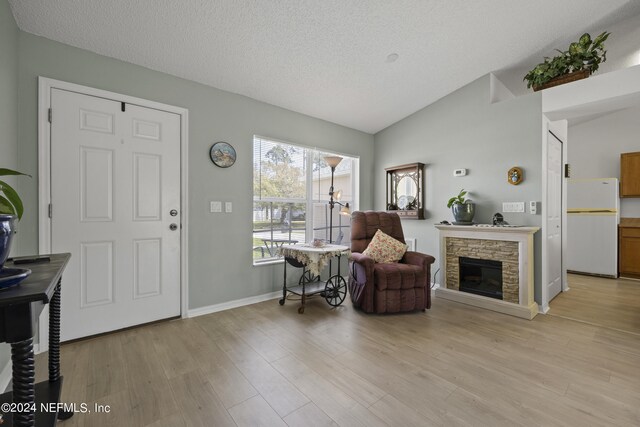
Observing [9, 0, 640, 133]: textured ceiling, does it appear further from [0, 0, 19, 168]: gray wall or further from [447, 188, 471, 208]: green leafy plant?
[447, 188, 471, 208]: green leafy plant

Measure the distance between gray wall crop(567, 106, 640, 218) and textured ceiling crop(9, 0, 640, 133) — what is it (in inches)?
121

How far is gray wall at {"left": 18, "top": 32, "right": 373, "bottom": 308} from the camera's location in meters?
2.12

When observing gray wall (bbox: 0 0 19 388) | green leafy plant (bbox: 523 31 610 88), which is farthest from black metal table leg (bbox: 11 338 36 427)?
green leafy plant (bbox: 523 31 610 88)

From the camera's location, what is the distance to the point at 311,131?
153 inches

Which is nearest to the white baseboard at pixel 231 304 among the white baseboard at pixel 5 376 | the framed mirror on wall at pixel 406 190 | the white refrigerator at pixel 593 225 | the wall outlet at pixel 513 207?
the white baseboard at pixel 5 376

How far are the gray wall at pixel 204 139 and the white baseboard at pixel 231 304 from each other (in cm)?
5

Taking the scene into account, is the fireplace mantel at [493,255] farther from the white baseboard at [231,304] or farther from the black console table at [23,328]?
the black console table at [23,328]

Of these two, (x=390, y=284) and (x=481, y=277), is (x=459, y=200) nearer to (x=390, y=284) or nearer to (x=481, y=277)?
(x=481, y=277)

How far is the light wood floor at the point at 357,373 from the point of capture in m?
1.52

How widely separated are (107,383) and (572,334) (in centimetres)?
373

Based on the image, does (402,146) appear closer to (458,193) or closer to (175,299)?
(458,193)

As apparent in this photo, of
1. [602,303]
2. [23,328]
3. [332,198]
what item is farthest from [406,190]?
[23,328]

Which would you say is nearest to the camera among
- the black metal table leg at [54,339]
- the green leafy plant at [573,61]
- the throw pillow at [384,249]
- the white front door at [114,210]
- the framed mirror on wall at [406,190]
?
the black metal table leg at [54,339]

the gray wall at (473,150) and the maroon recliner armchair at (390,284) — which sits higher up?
the gray wall at (473,150)
